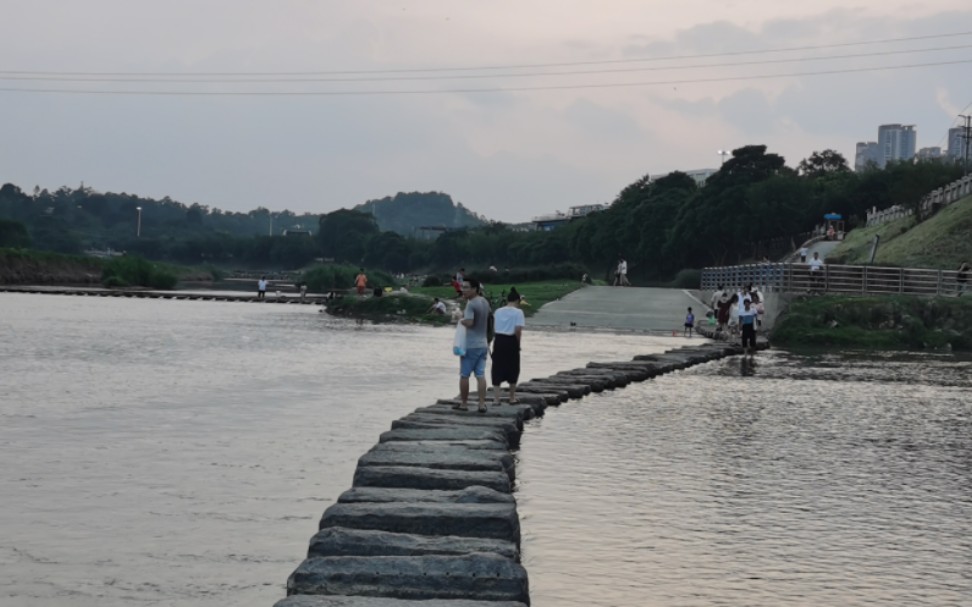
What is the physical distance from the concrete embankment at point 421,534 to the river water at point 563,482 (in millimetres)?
599

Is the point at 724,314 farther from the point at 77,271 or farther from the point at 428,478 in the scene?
the point at 77,271

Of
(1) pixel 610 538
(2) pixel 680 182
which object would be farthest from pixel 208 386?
(2) pixel 680 182

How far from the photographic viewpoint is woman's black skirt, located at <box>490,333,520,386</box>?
720 inches

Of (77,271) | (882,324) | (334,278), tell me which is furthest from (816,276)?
(77,271)

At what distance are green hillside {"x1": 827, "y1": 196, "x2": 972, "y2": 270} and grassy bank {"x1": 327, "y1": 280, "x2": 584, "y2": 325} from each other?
15007 millimetres

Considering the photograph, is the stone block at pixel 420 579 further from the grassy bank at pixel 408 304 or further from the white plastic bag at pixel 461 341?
the grassy bank at pixel 408 304

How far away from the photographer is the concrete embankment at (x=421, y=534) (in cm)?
773

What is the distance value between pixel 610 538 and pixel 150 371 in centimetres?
1794

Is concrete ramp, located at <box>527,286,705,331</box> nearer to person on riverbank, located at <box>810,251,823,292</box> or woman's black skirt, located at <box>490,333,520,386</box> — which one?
person on riverbank, located at <box>810,251,823,292</box>

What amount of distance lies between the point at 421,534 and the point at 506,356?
30.1 ft

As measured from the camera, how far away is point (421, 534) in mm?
9227

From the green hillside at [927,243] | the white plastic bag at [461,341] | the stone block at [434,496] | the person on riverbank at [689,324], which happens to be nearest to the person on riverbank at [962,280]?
the green hillside at [927,243]

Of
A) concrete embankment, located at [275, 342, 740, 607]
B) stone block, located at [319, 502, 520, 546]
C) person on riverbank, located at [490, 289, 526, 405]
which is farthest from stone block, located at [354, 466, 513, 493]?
person on riverbank, located at [490, 289, 526, 405]

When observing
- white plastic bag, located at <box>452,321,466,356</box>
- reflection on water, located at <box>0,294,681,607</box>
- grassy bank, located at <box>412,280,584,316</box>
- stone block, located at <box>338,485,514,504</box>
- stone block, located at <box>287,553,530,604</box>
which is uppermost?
grassy bank, located at <box>412,280,584,316</box>
